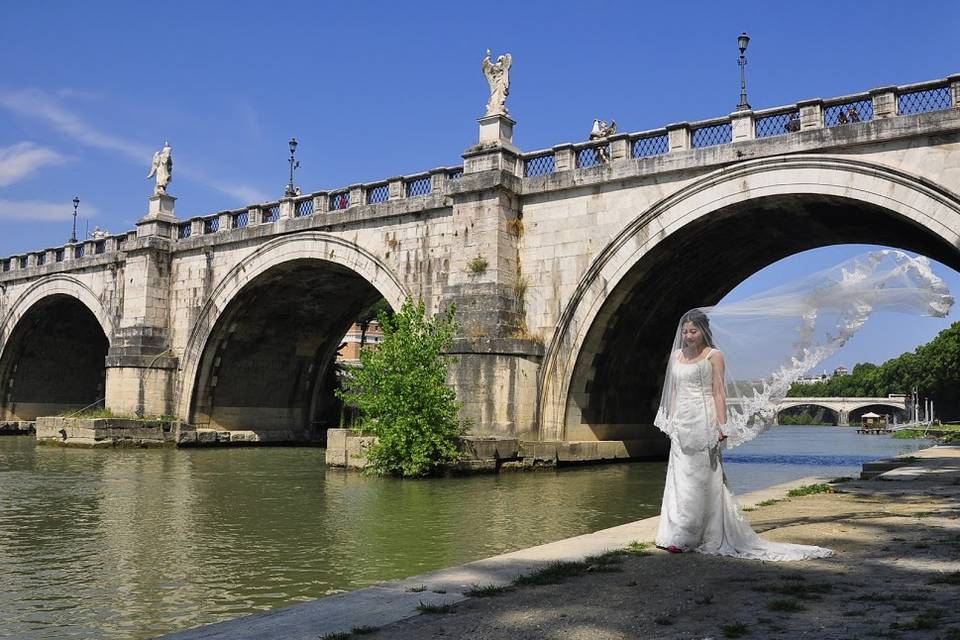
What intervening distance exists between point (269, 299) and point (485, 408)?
1264 centimetres

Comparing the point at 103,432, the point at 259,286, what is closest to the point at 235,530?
the point at 103,432

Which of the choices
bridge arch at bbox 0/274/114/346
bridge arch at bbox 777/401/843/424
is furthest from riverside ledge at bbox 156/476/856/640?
bridge arch at bbox 777/401/843/424

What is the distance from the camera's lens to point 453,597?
5371 millimetres

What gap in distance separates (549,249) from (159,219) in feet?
52.5

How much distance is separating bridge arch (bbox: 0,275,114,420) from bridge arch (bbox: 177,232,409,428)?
9755mm

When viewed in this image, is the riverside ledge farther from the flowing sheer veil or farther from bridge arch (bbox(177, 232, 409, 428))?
bridge arch (bbox(177, 232, 409, 428))

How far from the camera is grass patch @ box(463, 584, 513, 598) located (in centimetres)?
541

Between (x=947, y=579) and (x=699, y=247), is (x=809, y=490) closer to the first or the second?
(x=947, y=579)

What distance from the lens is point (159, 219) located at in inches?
1184

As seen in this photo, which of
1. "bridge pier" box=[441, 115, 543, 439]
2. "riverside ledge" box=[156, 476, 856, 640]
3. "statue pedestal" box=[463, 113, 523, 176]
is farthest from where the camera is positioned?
"statue pedestal" box=[463, 113, 523, 176]

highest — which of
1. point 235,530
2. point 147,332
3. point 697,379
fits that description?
point 147,332

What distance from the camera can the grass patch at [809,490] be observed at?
1128 centimetres

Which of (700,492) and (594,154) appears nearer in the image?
(700,492)

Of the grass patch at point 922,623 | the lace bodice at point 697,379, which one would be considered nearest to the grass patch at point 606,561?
the lace bodice at point 697,379
